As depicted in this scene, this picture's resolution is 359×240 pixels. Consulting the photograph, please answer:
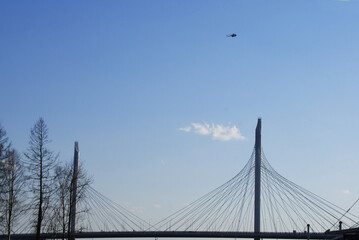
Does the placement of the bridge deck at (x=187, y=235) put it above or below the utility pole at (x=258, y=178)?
below

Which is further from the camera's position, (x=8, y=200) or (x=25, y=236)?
(x=25, y=236)

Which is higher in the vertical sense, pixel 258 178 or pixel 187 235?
pixel 258 178

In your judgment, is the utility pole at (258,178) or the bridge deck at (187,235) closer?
the bridge deck at (187,235)

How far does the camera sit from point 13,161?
50.3m

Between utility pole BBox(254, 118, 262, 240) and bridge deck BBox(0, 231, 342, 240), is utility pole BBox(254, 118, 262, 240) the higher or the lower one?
the higher one

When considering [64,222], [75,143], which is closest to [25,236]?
[75,143]

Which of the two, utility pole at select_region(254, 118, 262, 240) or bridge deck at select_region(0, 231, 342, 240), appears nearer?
bridge deck at select_region(0, 231, 342, 240)

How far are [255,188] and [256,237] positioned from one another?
22.1ft

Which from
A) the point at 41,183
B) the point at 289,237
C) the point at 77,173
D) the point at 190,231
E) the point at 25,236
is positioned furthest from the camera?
the point at 190,231

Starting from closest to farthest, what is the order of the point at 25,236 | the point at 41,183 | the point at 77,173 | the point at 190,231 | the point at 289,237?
the point at 41,183 → the point at 77,173 → the point at 25,236 → the point at 289,237 → the point at 190,231

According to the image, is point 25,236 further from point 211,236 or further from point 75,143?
point 211,236

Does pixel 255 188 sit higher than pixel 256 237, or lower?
higher

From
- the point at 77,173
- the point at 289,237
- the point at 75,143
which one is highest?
the point at 75,143

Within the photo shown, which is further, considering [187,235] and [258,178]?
[187,235]
